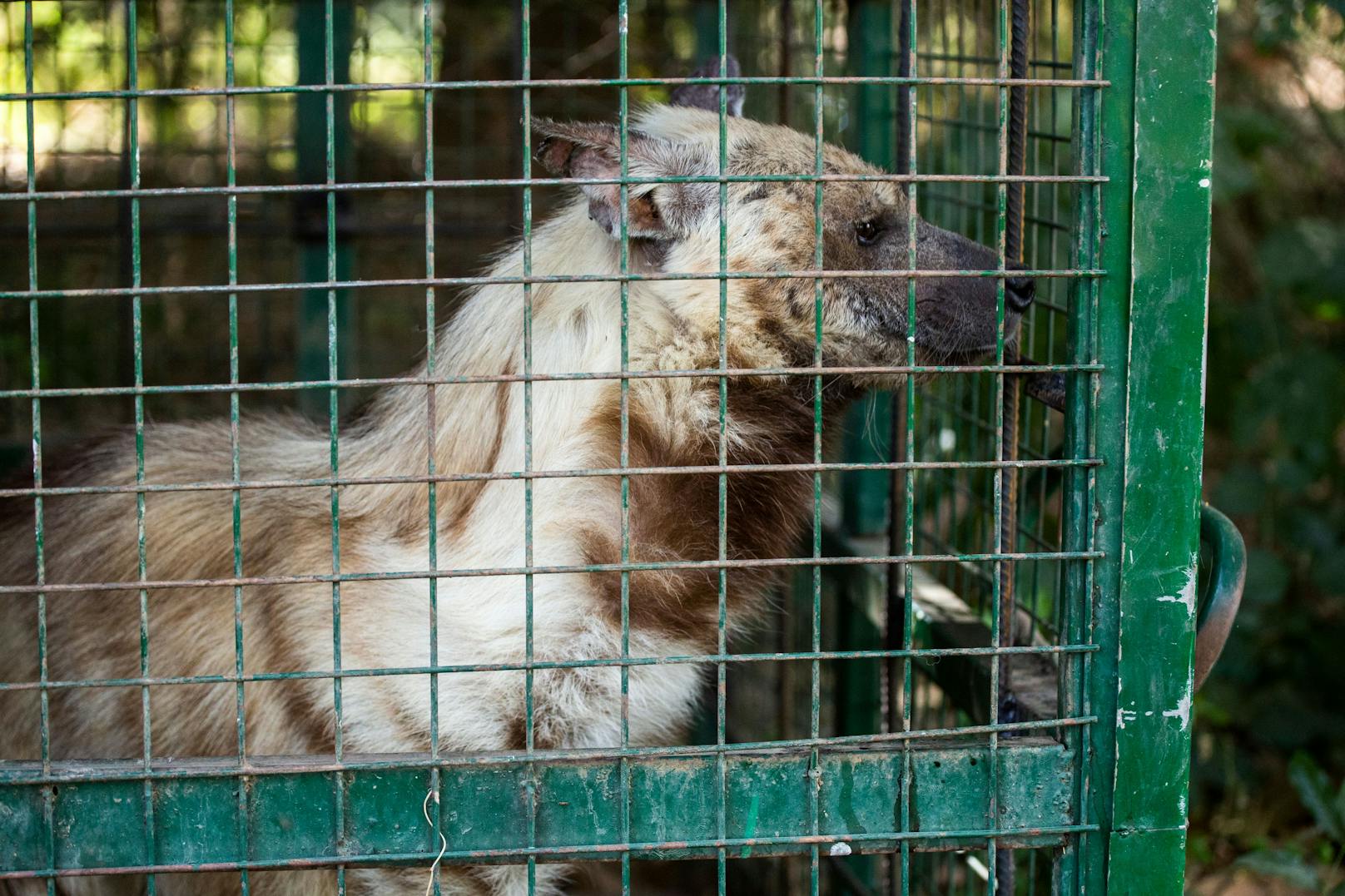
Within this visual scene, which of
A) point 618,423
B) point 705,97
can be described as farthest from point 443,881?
point 705,97

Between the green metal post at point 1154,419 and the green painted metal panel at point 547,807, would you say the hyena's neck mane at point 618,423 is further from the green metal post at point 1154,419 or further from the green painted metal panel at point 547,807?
the green metal post at point 1154,419

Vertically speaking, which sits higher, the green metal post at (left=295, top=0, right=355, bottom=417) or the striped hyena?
the green metal post at (left=295, top=0, right=355, bottom=417)

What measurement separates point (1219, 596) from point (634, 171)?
1.18 m

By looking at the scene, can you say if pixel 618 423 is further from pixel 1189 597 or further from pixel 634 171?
pixel 1189 597

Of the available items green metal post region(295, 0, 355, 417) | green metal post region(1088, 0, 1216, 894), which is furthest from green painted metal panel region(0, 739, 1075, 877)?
green metal post region(295, 0, 355, 417)

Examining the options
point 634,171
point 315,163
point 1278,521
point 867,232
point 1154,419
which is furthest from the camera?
point 315,163

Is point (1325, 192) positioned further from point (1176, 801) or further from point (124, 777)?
point (124, 777)

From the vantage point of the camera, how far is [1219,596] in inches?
74.2

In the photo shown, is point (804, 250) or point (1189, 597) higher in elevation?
point (804, 250)

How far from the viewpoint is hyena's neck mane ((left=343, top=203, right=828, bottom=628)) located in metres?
2.26

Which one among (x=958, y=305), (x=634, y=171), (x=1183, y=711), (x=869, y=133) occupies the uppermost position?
(x=869, y=133)

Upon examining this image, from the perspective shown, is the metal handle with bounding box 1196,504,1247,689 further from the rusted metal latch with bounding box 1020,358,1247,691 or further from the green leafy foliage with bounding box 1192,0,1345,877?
the green leafy foliage with bounding box 1192,0,1345,877

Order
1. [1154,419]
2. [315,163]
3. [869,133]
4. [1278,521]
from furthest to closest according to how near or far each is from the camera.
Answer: [315,163]
[1278,521]
[869,133]
[1154,419]

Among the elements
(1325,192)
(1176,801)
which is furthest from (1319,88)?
(1176,801)
